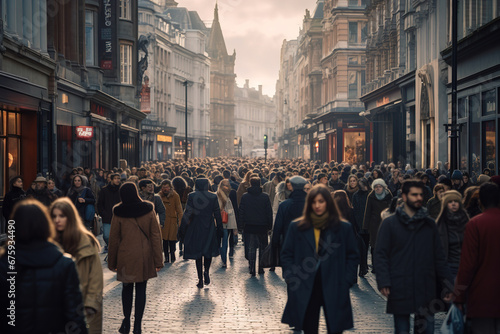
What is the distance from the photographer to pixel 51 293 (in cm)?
479

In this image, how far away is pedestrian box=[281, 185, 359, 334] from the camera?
6.43 metres

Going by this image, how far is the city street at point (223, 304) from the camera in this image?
28.5 feet

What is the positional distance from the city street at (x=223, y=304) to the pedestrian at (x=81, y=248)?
2549 millimetres

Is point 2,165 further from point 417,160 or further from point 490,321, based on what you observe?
point 417,160

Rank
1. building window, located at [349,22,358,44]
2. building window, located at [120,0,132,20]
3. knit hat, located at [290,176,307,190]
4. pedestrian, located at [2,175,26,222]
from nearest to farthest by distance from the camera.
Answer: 1. knit hat, located at [290,176,307,190]
2. pedestrian, located at [2,175,26,222]
3. building window, located at [120,0,132,20]
4. building window, located at [349,22,358,44]

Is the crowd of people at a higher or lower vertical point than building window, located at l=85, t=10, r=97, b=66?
lower

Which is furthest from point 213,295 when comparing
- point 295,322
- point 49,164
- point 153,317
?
point 49,164

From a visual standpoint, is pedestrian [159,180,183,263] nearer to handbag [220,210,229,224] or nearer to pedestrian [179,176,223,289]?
handbag [220,210,229,224]

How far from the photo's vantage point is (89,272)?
19.9 feet

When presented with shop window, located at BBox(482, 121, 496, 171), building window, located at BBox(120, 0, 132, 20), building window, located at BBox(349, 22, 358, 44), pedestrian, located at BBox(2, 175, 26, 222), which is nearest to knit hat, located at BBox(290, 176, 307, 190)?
pedestrian, located at BBox(2, 175, 26, 222)

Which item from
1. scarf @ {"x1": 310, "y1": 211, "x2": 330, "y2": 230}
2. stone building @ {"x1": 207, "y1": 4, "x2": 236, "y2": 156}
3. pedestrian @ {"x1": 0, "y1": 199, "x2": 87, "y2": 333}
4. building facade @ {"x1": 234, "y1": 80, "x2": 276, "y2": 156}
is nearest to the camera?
pedestrian @ {"x1": 0, "y1": 199, "x2": 87, "y2": 333}

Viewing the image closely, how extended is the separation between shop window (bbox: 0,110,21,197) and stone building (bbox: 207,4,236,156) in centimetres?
11736

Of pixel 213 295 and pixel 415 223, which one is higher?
pixel 415 223

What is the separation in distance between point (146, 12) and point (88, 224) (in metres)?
62.9
